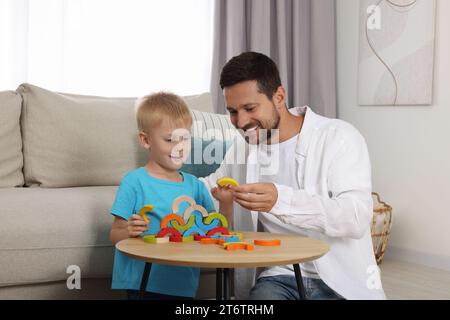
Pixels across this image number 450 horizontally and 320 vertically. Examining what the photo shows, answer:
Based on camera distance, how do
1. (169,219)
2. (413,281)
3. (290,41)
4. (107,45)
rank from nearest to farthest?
(169,219) < (413,281) < (107,45) < (290,41)

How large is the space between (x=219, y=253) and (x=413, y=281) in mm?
1851

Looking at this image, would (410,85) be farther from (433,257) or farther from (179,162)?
(179,162)

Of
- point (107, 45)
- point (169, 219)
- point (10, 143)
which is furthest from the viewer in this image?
point (107, 45)

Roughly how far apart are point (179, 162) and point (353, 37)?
2.39 metres

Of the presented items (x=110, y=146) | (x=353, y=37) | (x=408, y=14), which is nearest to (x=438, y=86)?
(x=408, y=14)

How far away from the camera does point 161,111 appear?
83.1 inches

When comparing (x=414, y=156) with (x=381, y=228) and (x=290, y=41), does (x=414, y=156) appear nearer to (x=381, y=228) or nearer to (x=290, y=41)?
(x=381, y=228)

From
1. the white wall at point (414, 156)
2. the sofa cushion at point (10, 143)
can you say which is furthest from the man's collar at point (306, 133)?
the white wall at point (414, 156)

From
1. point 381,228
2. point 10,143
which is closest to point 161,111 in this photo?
point 10,143

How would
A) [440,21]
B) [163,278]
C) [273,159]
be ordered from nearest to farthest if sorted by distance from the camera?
[163,278] → [273,159] → [440,21]

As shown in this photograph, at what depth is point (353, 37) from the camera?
4219 millimetres

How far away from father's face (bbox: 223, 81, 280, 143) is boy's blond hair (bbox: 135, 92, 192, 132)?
14 cm

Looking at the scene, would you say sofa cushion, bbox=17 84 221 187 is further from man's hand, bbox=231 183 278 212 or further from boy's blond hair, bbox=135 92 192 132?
man's hand, bbox=231 183 278 212

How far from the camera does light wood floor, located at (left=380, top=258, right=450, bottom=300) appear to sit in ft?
9.95
